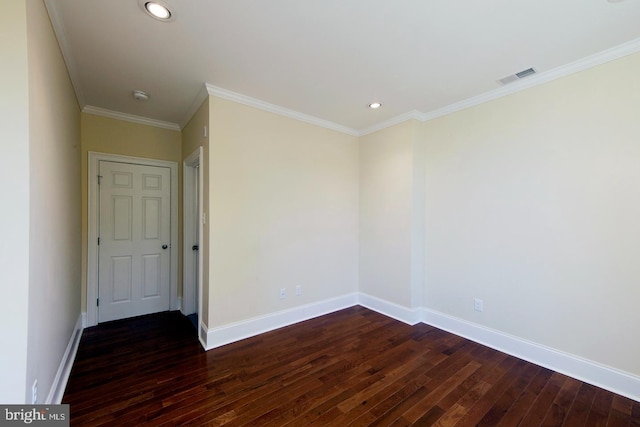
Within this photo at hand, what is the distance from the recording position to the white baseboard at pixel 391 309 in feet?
11.0

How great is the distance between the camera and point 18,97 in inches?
51.0

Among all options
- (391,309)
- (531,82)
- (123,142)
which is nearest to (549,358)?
(391,309)

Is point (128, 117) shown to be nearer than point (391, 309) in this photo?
Yes

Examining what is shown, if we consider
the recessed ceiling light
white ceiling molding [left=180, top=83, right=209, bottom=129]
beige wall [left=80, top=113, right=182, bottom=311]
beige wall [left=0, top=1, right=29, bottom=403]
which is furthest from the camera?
beige wall [left=80, top=113, right=182, bottom=311]

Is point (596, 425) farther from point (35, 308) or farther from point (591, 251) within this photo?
point (35, 308)

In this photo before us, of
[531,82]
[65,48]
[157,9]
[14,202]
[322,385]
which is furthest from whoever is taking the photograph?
[531,82]

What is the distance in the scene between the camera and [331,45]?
2072mm

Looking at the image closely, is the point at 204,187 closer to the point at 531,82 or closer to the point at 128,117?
the point at 128,117

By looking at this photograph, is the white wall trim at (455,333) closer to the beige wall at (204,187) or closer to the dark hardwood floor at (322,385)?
the dark hardwood floor at (322,385)

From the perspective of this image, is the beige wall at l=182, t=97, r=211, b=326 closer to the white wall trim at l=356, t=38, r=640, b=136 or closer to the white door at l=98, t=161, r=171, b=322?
the white door at l=98, t=161, r=171, b=322

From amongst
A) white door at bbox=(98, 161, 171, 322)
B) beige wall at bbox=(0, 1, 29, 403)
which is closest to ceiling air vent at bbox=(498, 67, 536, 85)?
beige wall at bbox=(0, 1, 29, 403)

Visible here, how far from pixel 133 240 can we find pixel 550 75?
194 inches

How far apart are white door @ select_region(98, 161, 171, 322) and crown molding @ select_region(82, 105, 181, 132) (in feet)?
1.90

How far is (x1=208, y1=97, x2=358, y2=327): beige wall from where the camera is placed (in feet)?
9.29
